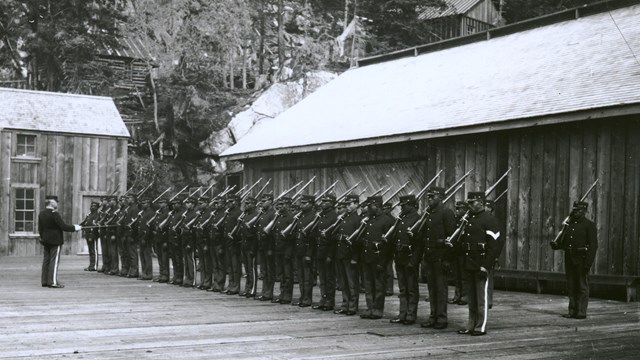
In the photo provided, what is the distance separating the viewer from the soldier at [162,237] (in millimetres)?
18375

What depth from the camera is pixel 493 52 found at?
2148cm

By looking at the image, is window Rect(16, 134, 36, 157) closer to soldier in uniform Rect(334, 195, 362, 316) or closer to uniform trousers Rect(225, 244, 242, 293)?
uniform trousers Rect(225, 244, 242, 293)

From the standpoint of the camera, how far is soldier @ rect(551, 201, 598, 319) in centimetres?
1277

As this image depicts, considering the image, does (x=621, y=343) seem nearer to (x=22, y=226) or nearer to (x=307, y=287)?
(x=307, y=287)

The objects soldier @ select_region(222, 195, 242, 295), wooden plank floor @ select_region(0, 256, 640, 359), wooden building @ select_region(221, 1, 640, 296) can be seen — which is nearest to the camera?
wooden plank floor @ select_region(0, 256, 640, 359)

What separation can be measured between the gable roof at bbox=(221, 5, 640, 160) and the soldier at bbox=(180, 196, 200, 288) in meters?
4.72

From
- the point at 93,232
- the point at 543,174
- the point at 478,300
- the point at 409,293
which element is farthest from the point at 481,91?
the point at 93,232

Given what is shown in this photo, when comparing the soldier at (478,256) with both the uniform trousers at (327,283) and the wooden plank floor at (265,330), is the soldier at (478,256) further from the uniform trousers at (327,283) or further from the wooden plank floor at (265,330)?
the uniform trousers at (327,283)

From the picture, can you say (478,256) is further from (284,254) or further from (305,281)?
(284,254)

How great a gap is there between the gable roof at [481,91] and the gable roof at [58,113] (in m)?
7.22

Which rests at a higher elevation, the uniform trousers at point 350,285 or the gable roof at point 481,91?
the gable roof at point 481,91

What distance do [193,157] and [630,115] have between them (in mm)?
26844

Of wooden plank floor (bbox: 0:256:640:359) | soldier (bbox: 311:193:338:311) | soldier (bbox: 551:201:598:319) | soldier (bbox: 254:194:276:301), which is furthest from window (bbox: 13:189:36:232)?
soldier (bbox: 551:201:598:319)

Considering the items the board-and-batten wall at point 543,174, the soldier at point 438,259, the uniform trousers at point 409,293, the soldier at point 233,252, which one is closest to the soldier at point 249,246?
the soldier at point 233,252
